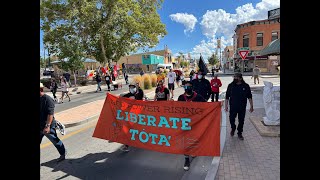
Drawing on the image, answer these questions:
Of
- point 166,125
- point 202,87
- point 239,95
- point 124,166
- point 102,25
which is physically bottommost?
point 124,166

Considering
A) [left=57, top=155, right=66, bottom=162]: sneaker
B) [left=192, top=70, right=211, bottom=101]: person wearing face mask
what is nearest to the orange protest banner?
[left=57, top=155, right=66, bottom=162]: sneaker

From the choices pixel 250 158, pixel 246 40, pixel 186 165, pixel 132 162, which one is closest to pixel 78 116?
pixel 132 162

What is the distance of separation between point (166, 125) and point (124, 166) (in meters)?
1.26

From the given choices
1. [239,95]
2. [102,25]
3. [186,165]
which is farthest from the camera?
[102,25]

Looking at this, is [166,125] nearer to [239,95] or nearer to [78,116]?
[239,95]

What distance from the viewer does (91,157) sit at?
6.16m

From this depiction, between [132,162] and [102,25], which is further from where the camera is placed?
[102,25]

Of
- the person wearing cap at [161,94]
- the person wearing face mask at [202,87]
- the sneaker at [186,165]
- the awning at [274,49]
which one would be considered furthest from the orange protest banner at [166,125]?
the awning at [274,49]

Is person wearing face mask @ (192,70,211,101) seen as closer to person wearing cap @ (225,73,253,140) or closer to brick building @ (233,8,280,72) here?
person wearing cap @ (225,73,253,140)

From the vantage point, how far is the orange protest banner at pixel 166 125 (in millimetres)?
5164

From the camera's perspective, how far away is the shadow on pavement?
201 inches

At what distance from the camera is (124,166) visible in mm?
5570
